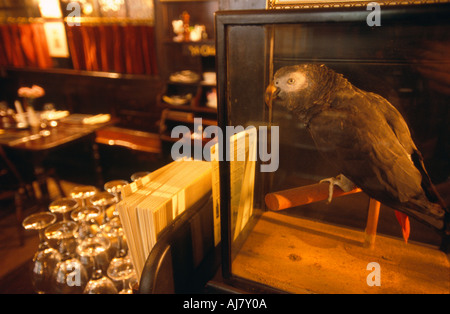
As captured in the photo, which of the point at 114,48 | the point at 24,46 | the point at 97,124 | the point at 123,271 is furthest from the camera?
the point at 24,46

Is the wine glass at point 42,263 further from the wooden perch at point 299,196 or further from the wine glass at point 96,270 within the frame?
the wooden perch at point 299,196

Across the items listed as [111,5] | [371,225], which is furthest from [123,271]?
[111,5]

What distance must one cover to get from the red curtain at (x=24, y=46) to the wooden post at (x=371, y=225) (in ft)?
20.0

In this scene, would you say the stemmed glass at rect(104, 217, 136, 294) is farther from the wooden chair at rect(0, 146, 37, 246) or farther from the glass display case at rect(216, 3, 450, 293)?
the wooden chair at rect(0, 146, 37, 246)

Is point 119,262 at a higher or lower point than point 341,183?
lower

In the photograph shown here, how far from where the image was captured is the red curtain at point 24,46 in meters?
5.29

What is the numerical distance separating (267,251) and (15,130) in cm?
354

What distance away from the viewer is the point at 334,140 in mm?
637

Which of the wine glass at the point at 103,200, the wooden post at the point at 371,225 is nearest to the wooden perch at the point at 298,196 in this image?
the wooden post at the point at 371,225

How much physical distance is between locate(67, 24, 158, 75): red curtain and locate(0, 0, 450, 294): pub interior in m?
0.02

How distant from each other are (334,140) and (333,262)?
0.34m

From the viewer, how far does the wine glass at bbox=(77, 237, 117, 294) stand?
1019mm

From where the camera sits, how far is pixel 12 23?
5465 mm

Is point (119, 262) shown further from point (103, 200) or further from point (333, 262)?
point (333, 262)
